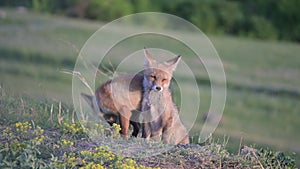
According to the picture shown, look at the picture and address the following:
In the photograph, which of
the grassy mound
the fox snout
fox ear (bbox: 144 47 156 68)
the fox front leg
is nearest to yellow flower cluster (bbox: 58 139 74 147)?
the grassy mound

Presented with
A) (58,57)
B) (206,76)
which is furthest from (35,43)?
(206,76)

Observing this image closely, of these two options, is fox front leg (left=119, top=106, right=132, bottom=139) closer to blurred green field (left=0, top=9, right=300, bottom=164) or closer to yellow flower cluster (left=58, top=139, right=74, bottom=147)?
yellow flower cluster (left=58, top=139, right=74, bottom=147)

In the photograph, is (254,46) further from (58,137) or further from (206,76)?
(58,137)

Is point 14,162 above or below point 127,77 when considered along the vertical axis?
below

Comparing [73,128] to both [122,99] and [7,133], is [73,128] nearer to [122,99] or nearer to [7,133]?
[7,133]

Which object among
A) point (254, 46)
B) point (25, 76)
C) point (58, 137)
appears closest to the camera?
point (58, 137)

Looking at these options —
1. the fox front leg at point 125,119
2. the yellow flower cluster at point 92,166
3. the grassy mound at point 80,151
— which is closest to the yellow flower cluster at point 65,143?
the grassy mound at point 80,151

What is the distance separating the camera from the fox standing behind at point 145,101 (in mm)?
8781

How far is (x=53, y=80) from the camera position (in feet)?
78.3

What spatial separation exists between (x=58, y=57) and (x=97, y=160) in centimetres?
2173

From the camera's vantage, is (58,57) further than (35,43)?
No

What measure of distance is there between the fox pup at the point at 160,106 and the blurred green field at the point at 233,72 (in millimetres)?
7939

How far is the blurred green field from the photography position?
21.5m

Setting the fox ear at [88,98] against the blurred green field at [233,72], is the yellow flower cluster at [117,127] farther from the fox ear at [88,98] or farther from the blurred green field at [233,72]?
the blurred green field at [233,72]
